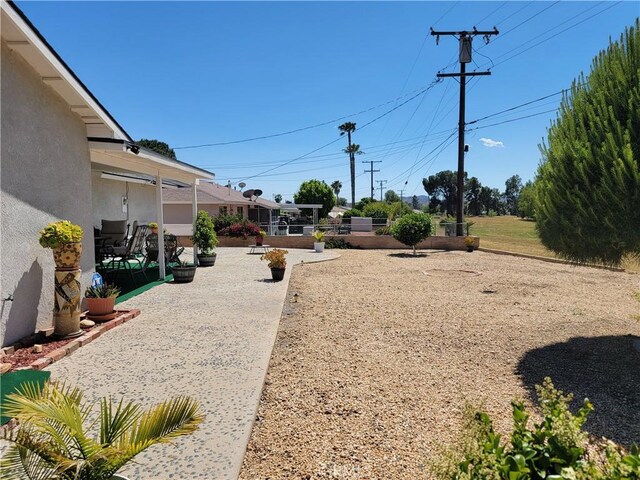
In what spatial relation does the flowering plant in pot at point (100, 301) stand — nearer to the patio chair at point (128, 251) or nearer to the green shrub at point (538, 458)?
the patio chair at point (128, 251)

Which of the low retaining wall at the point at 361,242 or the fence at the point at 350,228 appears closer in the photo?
the low retaining wall at the point at 361,242

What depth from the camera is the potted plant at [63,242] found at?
16.1ft

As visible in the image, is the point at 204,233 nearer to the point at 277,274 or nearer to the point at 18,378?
the point at 277,274

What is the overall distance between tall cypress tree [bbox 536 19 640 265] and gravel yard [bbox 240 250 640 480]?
5.03ft

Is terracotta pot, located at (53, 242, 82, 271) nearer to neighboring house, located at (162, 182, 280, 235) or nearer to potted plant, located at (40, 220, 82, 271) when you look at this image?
potted plant, located at (40, 220, 82, 271)

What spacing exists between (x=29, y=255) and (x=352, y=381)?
4.10 meters

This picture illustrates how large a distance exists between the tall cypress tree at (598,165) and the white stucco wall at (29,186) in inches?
253

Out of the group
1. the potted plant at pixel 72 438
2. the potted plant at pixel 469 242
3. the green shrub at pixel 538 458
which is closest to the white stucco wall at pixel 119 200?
the potted plant at pixel 72 438

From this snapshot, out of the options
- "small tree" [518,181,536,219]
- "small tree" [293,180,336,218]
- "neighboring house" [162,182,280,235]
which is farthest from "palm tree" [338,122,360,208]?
"small tree" [518,181,536,219]

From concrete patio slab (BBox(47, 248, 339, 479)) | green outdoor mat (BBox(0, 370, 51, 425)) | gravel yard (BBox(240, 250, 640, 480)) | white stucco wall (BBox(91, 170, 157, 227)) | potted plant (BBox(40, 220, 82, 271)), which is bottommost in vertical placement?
gravel yard (BBox(240, 250, 640, 480))

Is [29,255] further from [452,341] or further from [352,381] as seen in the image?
[452,341]

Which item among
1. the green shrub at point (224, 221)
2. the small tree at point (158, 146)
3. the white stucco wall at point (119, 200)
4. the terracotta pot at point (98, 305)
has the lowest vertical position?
the terracotta pot at point (98, 305)

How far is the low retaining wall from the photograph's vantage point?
21.3 meters

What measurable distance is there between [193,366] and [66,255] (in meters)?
2.23
